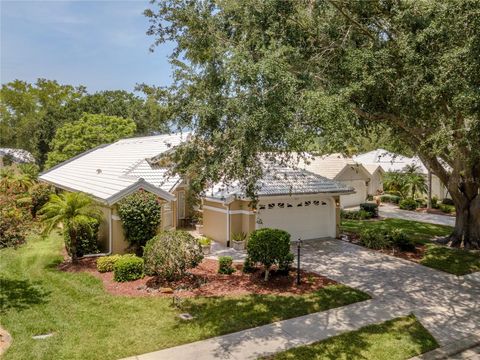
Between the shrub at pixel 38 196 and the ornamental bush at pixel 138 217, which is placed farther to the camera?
the shrub at pixel 38 196

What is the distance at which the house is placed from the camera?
1653cm

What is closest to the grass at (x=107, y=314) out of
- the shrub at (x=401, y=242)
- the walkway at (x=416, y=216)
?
the shrub at (x=401, y=242)

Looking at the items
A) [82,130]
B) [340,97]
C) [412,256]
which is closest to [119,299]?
[340,97]

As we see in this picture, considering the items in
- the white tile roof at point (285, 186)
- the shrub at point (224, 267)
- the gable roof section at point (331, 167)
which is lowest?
the shrub at point (224, 267)

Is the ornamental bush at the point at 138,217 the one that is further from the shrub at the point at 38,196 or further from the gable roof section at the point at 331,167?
the gable roof section at the point at 331,167

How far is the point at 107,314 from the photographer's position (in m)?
10.3

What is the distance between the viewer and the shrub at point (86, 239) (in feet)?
50.8

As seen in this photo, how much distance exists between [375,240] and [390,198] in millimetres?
19625

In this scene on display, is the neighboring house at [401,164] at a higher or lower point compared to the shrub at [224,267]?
higher

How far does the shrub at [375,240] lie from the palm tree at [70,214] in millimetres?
13042

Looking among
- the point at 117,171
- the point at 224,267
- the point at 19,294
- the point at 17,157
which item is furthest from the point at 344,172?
the point at 17,157

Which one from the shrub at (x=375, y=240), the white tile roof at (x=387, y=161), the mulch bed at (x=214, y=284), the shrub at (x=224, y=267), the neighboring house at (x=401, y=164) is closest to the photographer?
the mulch bed at (x=214, y=284)

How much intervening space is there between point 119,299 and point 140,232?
4572 mm

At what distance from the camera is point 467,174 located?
714 inches
